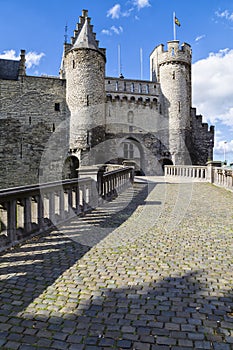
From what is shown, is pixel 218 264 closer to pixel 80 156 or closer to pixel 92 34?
pixel 80 156

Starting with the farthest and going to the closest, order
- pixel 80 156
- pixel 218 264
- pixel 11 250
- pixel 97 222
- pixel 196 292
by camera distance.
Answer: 1. pixel 80 156
2. pixel 97 222
3. pixel 11 250
4. pixel 218 264
5. pixel 196 292

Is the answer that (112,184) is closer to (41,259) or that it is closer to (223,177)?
(223,177)

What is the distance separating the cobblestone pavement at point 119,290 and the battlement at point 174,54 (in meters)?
27.7

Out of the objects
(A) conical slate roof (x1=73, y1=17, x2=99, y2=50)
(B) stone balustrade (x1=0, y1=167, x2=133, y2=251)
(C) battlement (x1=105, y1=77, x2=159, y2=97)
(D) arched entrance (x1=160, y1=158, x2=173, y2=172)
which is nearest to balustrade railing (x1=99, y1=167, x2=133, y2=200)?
(B) stone balustrade (x1=0, y1=167, x2=133, y2=251)

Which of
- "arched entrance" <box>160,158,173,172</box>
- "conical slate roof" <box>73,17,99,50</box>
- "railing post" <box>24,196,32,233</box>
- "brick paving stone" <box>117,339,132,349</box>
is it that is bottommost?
"brick paving stone" <box>117,339,132,349</box>

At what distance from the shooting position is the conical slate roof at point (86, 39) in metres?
24.6

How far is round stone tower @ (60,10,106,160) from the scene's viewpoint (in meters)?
24.5

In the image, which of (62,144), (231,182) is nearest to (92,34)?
(62,144)

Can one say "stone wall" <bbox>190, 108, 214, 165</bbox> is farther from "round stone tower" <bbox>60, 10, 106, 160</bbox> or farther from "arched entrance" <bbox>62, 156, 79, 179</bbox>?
"arched entrance" <bbox>62, 156, 79, 179</bbox>

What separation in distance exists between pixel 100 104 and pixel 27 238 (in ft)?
71.5

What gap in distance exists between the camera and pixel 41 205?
5.60 meters

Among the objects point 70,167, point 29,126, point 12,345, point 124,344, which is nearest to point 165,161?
point 70,167

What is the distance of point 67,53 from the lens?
83.3 feet

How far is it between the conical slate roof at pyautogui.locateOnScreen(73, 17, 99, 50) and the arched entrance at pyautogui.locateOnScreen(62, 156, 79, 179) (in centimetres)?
987
